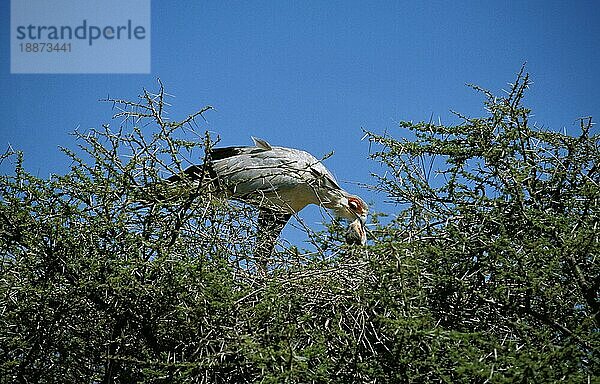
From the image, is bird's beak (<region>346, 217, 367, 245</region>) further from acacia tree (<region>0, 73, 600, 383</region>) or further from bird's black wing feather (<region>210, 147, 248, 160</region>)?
bird's black wing feather (<region>210, 147, 248, 160</region>)

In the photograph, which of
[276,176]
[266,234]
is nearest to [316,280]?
[266,234]

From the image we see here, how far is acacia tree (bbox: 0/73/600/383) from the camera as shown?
1.95 m

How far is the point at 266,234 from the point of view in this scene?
2592mm

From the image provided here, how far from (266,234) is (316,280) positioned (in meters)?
0.44

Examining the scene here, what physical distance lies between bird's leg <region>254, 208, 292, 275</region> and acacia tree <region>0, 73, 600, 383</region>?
0.04 meters

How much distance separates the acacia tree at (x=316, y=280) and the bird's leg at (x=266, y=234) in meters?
0.04

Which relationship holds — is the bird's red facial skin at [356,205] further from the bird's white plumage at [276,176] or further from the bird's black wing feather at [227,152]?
the bird's black wing feather at [227,152]

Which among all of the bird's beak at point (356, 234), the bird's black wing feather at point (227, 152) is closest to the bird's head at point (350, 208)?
the bird's black wing feather at point (227, 152)

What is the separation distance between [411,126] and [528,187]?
515 millimetres

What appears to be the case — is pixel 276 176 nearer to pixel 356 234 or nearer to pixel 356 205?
pixel 356 205

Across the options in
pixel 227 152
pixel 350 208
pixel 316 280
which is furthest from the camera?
pixel 227 152

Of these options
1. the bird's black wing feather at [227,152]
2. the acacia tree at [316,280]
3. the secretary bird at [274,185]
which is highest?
the bird's black wing feather at [227,152]

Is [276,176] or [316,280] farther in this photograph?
[276,176]

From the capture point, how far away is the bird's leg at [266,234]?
248 centimetres
